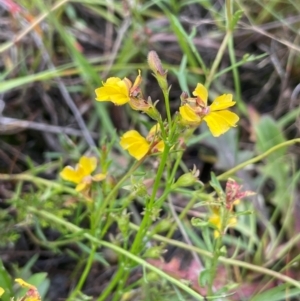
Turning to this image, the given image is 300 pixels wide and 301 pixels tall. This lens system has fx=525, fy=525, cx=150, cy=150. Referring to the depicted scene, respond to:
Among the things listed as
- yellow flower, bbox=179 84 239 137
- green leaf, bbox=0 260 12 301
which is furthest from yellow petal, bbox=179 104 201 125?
green leaf, bbox=0 260 12 301

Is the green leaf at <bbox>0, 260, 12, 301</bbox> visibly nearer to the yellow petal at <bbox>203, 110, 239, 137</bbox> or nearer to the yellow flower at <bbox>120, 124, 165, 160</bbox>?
the yellow flower at <bbox>120, 124, 165, 160</bbox>

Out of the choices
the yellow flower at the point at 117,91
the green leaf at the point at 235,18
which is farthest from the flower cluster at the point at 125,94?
the green leaf at the point at 235,18

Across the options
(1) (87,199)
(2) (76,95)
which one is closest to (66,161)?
(2) (76,95)

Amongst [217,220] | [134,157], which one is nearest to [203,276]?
[217,220]

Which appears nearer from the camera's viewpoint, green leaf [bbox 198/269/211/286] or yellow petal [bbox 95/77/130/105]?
yellow petal [bbox 95/77/130/105]

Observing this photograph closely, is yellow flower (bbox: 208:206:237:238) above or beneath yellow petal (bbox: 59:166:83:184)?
beneath

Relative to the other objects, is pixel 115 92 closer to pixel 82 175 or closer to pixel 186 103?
pixel 186 103

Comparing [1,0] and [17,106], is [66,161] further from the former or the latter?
[1,0]
